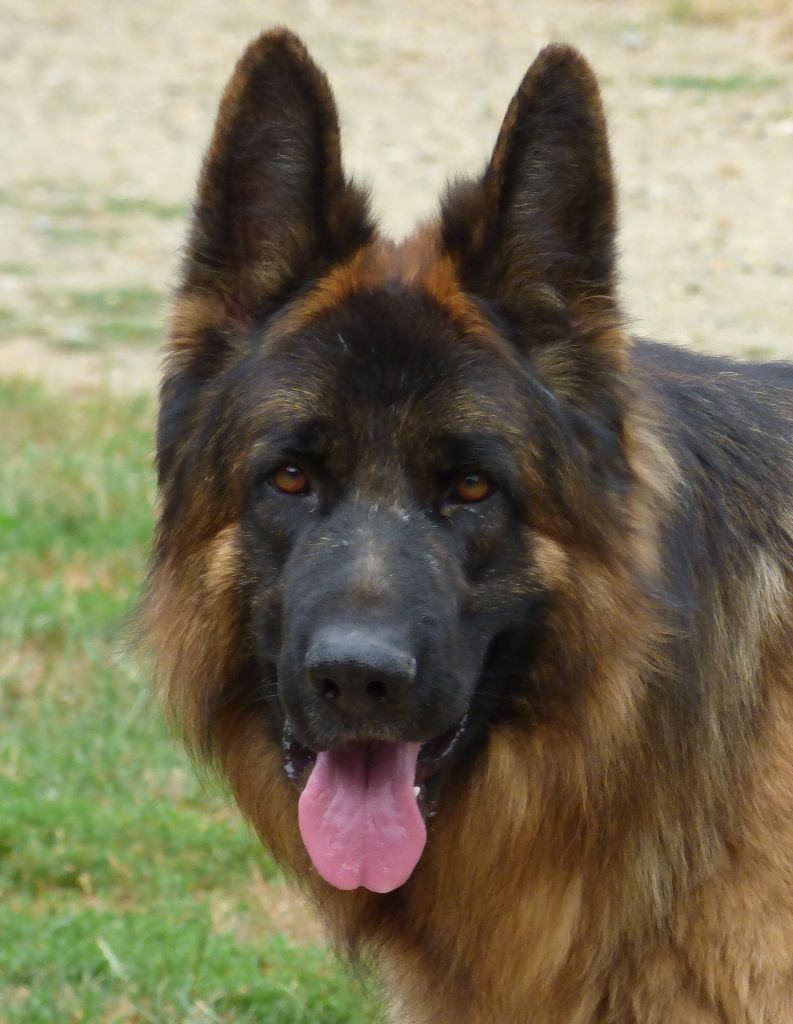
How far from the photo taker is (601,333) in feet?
12.5

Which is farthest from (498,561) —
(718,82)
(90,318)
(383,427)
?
(718,82)

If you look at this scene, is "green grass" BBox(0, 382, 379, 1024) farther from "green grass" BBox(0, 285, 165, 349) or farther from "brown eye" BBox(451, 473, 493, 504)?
"green grass" BBox(0, 285, 165, 349)

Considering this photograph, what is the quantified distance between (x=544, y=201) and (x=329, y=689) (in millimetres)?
1274

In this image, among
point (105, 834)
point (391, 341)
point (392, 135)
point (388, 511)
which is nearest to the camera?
point (388, 511)

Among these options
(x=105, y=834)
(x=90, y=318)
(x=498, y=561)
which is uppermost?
(x=498, y=561)

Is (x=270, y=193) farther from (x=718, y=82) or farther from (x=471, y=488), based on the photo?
(x=718, y=82)

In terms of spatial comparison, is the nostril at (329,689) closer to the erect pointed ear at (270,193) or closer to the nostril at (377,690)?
the nostril at (377,690)

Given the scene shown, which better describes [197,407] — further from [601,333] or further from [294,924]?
[294,924]

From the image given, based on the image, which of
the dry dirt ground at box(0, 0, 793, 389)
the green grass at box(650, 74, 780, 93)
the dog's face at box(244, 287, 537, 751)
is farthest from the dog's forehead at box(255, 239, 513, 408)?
the green grass at box(650, 74, 780, 93)

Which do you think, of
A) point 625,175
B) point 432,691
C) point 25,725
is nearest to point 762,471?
point 432,691

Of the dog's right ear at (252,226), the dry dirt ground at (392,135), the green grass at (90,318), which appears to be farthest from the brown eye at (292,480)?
the green grass at (90,318)

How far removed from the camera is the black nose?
3.38 m

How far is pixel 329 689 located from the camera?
3.46 m

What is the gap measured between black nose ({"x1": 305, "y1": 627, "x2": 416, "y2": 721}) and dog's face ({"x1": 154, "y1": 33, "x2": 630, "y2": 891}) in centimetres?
2
